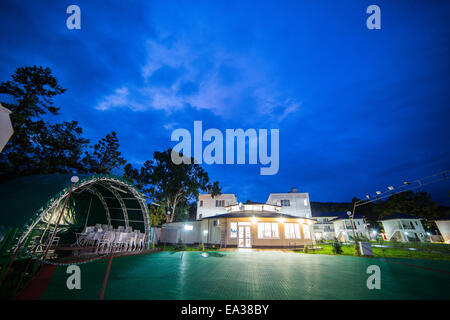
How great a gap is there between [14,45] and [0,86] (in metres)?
4.37

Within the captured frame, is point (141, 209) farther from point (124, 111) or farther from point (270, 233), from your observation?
point (124, 111)

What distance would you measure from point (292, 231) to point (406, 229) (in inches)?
1078

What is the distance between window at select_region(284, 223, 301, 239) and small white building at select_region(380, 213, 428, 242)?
23.7 metres

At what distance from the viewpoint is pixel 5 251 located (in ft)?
16.6

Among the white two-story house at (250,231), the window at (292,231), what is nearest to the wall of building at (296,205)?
the white two-story house at (250,231)

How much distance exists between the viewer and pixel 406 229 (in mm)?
29844

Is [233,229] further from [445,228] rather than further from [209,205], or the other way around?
[445,228]

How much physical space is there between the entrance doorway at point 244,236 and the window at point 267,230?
131cm

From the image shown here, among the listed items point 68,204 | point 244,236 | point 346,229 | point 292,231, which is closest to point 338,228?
point 346,229

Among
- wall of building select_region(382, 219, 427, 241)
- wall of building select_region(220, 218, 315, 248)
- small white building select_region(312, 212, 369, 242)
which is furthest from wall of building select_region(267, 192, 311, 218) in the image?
wall of building select_region(382, 219, 427, 241)

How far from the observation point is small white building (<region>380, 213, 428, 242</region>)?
95.6 ft

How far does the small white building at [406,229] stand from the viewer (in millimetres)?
29125
